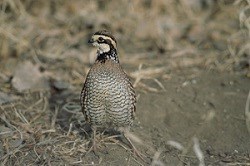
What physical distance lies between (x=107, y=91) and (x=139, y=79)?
1.81m

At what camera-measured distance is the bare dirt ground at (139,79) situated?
5469 mm

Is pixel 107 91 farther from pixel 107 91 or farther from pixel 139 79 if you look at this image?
pixel 139 79

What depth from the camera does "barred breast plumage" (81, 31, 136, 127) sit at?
5109mm

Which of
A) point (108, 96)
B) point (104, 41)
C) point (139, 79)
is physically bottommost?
point (139, 79)

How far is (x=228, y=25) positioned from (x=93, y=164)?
167 inches

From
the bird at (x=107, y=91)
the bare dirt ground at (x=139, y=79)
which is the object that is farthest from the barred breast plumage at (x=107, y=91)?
the bare dirt ground at (x=139, y=79)

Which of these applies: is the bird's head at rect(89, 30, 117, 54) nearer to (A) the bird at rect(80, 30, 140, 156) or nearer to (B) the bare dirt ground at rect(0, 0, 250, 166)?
(A) the bird at rect(80, 30, 140, 156)

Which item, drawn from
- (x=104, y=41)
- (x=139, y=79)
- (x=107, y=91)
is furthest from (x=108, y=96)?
(x=139, y=79)

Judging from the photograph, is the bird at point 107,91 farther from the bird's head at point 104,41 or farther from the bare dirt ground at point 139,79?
the bare dirt ground at point 139,79

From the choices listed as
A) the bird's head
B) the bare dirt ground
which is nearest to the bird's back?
the bird's head

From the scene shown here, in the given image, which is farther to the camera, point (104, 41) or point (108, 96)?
point (104, 41)

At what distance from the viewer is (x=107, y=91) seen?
5094mm

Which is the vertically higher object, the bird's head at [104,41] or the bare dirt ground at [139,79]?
the bird's head at [104,41]

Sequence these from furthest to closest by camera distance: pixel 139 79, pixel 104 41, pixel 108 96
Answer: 1. pixel 139 79
2. pixel 104 41
3. pixel 108 96
